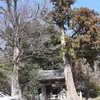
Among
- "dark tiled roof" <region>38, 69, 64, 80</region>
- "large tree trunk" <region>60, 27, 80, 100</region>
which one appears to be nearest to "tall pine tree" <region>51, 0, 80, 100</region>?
"large tree trunk" <region>60, 27, 80, 100</region>

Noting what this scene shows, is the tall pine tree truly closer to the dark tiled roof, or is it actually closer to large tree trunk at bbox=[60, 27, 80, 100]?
large tree trunk at bbox=[60, 27, 80, 100]

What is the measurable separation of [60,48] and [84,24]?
3.61 metres

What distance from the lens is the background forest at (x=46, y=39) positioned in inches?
798

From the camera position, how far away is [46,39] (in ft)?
80.1

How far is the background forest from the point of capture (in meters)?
20.3

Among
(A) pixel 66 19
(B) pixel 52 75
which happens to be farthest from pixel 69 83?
(A) pixel 66 19

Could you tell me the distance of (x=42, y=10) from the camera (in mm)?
20844

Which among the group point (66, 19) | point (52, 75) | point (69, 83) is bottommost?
point (69, 83)

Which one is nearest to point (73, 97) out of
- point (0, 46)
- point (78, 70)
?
point (78, 70)

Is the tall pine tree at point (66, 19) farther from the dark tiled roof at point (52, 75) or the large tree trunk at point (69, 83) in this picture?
the dark tiled roof at point (52, 75)

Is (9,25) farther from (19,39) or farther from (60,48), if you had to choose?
(60,48)

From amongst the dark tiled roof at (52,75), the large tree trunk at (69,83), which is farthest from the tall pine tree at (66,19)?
the dark tiled roof at (52,75)

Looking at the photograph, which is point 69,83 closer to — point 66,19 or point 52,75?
point 52,75

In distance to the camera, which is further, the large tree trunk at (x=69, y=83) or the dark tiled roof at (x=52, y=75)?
the dark tiled roof at (x=52, y=75)
